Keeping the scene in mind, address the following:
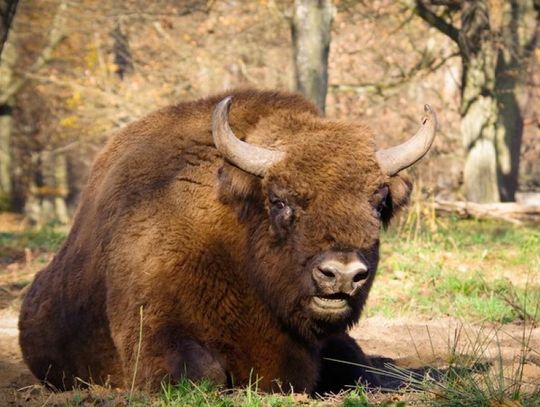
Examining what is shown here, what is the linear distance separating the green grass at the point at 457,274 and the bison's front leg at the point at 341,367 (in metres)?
2.03

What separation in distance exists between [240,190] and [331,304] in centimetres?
95

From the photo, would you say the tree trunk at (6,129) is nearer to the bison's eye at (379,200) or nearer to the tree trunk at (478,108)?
the tree trunk at (478,108)

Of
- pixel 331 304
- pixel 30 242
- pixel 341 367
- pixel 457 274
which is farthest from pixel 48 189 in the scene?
pixel 331 304

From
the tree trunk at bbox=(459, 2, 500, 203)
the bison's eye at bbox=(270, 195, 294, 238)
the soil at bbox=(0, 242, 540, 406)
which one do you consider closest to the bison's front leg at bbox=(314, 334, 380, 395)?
the soil at bbox=(0, 242, 540, 406)

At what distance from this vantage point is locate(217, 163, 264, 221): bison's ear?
594 centimetres

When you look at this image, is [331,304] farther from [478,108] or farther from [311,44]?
[478,108]

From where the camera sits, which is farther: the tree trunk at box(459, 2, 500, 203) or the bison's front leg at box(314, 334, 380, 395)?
the tree trunk at box(459, 2, 500, 203)

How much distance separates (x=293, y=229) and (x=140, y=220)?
1.07 meters

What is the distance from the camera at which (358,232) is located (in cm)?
553

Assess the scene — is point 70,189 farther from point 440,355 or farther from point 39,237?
point 440,355

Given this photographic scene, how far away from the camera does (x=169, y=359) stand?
222 inches

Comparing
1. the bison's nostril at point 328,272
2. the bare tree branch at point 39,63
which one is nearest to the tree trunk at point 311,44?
the bison's nostril at point 328,272

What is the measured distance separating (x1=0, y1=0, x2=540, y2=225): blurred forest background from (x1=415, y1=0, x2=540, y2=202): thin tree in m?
A: 0.03

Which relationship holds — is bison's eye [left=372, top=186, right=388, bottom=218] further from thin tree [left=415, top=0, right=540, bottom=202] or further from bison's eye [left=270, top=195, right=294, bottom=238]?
thin tree [left=415, top=0, right=540, bottom=202]
